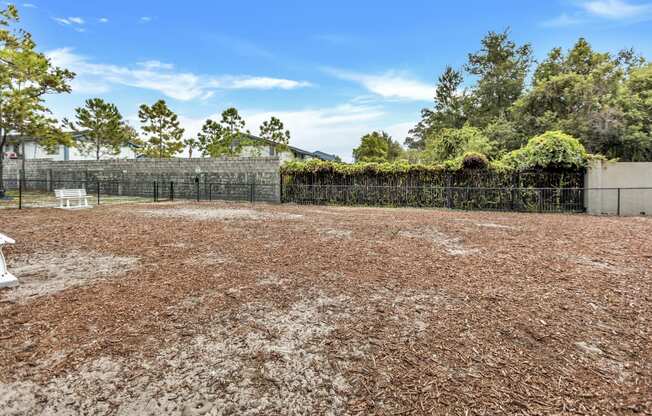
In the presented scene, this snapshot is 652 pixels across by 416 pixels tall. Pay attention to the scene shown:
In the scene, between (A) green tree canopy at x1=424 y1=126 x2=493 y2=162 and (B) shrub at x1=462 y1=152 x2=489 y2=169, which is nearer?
(B) shrub at x1=462 y1=152 x2=489 y2=169

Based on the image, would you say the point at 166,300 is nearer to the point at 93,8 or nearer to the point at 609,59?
the point at 93,8

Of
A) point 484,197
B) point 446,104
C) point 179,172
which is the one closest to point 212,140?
point 179,172

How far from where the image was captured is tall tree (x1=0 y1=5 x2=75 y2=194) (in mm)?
14367

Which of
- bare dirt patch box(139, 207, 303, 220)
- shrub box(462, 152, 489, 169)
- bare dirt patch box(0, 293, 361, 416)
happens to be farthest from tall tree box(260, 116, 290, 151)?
bare dirt patch box(0, 293, 361, 416)

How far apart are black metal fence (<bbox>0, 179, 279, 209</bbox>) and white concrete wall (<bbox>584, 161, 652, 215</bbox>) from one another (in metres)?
12.3

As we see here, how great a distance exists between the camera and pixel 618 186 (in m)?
11.2

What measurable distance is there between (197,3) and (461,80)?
25.9 meters

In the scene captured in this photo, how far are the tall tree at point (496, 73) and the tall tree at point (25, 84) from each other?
2554cm

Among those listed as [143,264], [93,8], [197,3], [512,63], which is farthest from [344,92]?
[143,264]

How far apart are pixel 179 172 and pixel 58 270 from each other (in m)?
15.1

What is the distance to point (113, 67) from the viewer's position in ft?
66.3

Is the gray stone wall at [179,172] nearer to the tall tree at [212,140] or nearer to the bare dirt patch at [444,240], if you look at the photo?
the bare dirt patch at [444,240]

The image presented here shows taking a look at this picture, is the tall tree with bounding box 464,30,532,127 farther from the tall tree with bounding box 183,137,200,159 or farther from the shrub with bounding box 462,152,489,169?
the tall tree with bounding box 183,137,200,159

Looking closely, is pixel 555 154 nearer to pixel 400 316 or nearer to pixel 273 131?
pixel 400 316
